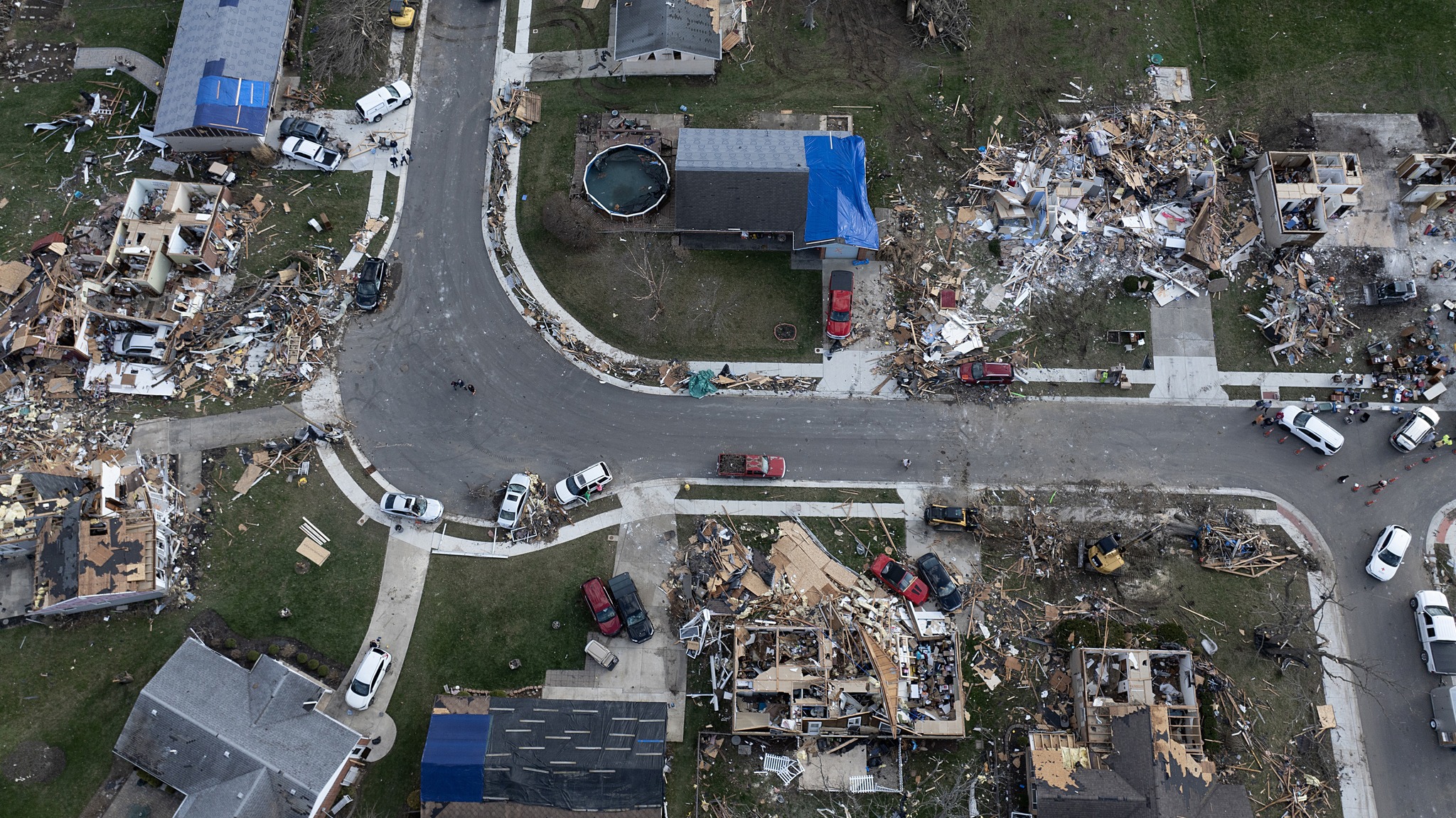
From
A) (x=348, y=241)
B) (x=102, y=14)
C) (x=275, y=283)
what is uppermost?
(x=102, y=14)

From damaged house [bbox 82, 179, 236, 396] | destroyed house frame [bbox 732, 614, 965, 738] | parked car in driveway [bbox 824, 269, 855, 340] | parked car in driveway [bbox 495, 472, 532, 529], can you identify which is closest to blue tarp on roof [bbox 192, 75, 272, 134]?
damaged house [bbox 82, 179, 236, 396]

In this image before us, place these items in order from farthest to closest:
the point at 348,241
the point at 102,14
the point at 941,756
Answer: the point at 102,14
the point at 348,241
the point at 941,756

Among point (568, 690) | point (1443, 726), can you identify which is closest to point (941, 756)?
point (568, 690)

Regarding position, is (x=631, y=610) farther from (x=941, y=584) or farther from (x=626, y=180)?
(x=626, y=180)

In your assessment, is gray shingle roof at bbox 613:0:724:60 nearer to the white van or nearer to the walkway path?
the white van

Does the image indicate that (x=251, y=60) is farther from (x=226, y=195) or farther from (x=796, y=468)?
(x=796, y=468)

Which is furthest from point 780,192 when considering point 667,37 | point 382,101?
point 382,101
